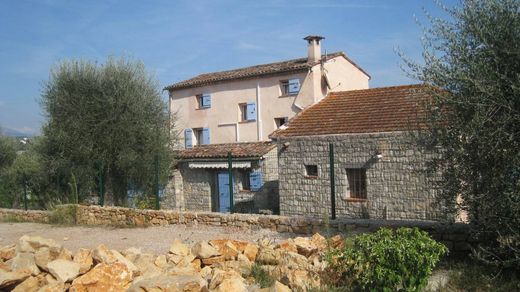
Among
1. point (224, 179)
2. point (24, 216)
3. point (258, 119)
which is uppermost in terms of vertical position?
point (258, 119)

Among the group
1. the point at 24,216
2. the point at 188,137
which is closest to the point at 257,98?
the point at 188,137

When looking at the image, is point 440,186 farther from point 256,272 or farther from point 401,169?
point 401,169

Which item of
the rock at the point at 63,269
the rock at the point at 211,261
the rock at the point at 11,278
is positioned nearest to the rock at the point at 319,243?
the rock at the point at 211,261

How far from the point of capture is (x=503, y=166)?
569cm

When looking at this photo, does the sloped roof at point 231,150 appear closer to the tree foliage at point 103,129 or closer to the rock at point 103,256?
the tree foliage at point 103,129

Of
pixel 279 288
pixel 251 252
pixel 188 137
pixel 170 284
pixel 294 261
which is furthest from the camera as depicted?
pixel 188 137

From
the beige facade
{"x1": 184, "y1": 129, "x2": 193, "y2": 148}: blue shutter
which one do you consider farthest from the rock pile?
{"x1": 184, "y1": 129, "x2": 193, "y2": 148}: blue shutter

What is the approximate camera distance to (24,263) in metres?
6.98

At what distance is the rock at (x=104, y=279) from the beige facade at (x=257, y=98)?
1900 centimetres

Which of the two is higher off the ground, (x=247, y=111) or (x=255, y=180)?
(x=247, y=111)

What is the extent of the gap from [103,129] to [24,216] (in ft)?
13.0

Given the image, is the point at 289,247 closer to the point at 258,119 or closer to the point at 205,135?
the point at 258,119

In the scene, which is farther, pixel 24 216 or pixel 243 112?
pixel 243 112

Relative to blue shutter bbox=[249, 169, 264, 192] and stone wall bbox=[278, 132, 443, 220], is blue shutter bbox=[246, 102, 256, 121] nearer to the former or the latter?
blue shutter bbox=[249, 169, 264, 192]
